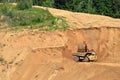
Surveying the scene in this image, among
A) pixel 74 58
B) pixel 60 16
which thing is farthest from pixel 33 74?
pixel 60 16

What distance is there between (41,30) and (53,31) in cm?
100

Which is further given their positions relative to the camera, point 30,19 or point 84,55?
point 30,19

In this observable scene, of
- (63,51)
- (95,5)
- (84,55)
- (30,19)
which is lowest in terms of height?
(63,51)

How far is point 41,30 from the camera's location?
3319 centimetres

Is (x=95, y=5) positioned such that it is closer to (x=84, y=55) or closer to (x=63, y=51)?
(x=63, y=51)

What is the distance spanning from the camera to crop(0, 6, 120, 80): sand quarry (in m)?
26.8

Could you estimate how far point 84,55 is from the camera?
29.2 metres

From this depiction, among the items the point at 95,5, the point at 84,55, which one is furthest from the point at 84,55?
the point at 95,5

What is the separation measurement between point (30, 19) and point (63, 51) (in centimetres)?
691

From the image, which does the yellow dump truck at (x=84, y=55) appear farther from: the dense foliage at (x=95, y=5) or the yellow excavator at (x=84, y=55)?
the dense foliage at (x=95, y=5)

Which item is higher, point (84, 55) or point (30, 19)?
point (30, 19)

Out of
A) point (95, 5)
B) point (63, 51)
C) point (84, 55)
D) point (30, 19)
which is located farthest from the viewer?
point (95, 5)

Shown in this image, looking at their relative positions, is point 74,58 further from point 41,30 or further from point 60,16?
point 60,16

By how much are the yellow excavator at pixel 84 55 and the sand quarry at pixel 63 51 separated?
65 centimetres
